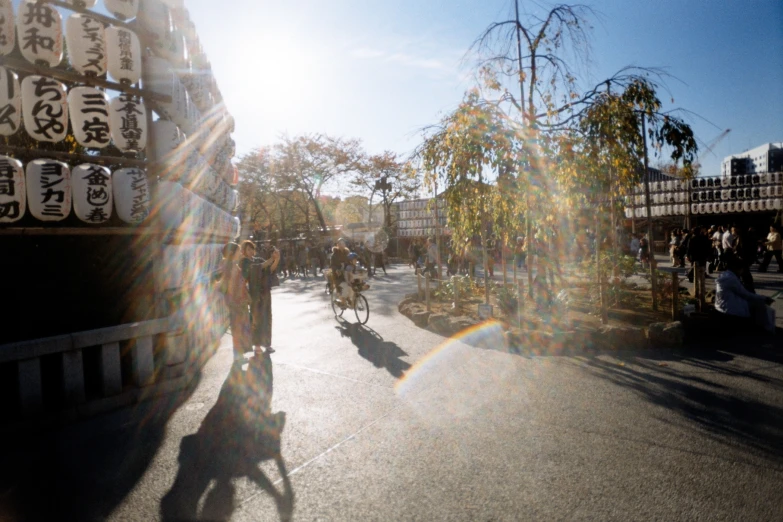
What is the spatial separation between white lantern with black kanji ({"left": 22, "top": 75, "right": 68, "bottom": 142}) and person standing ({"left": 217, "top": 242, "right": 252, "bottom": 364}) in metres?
2.71

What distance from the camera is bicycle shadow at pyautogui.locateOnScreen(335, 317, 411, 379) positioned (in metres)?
7.30

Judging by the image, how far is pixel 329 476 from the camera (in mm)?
3881

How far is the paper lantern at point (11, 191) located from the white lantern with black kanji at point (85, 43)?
5.35 ft

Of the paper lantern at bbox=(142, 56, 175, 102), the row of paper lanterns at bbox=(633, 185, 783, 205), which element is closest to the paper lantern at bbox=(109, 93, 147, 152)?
the paper lantern at bbox=(142, 56, 175, 102)

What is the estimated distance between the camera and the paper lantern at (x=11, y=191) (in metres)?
5.58

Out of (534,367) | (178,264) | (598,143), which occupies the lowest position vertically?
(534,367)

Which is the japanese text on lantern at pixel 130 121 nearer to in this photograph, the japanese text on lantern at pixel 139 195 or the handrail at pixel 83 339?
the japanese text on lantern at pixel 139 195

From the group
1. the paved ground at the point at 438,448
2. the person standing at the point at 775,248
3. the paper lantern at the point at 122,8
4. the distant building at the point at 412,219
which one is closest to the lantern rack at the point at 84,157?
the paper lantern at the point at 122,8

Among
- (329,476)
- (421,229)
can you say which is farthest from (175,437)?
(421,229)

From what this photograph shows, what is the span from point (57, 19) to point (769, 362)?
10151 millimetres

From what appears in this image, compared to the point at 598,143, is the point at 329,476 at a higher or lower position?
lower

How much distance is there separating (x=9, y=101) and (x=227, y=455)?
468 centimetres

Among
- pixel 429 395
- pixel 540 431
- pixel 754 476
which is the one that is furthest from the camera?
pixel 429 395

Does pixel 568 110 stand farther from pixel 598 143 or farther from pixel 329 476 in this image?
pixel 329 476
